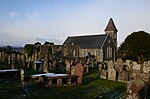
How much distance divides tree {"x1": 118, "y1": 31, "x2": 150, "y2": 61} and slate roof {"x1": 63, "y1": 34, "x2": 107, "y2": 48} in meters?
9.80

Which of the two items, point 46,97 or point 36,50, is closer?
point 46,97

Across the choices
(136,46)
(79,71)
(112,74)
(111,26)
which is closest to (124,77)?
(112,74)

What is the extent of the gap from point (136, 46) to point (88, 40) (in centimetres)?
2058

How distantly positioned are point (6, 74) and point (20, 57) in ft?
51.7

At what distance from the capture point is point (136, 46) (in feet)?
159

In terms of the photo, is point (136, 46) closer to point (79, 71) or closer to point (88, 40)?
point (88, 40)

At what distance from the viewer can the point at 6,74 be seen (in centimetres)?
2203

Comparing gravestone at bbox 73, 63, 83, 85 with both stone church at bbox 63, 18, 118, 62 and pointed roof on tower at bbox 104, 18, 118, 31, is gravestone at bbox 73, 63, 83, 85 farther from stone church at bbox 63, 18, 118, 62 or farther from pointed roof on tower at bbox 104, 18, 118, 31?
pointed roof on tower at bbox 104, 18, 118, 31

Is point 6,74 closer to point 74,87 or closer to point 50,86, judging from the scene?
point 50,86

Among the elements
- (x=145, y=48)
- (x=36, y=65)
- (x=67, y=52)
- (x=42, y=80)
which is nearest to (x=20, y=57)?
(x=36, y=65)

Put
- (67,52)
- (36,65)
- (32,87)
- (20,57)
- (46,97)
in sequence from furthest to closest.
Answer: (67,52) → (20,57) → (36,65) → (32,87) → (46,97)

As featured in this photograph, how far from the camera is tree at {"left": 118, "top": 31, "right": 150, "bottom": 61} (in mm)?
46062

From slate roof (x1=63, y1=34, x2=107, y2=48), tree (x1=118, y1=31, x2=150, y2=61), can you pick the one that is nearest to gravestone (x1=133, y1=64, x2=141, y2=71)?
tree (x1=118, y1=31, x2=150, y2=61)

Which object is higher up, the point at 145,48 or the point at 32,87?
the point at 145,48
